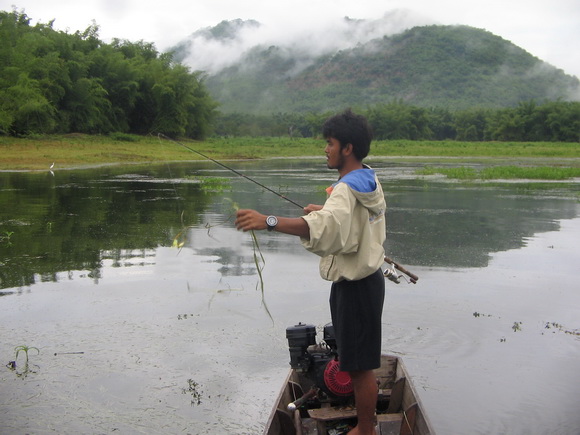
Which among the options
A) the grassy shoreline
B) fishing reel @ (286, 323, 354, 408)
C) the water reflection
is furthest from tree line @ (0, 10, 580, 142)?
fishing reel @ (286, 323, 354, 408)

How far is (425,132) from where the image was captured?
9462 centimetres

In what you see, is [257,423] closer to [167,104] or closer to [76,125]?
[76,125]

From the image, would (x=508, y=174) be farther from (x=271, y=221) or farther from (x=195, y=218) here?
(x=271, y=221)

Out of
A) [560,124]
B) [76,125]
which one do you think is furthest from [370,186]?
[560,124]

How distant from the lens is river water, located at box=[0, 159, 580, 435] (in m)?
5.21

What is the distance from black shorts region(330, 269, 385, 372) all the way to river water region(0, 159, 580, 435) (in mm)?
974

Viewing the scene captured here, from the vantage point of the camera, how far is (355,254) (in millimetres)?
3727

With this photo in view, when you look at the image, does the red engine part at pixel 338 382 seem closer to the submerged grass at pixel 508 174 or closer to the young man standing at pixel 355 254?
the young man standing at pixel 355 254

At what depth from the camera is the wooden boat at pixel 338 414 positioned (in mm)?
4133

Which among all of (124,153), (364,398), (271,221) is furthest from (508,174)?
(271,221)

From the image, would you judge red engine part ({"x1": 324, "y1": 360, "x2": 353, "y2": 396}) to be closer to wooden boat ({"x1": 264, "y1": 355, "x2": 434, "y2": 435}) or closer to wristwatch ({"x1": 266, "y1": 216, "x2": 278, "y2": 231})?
wooden boat ({"x1": 264, "y1": 355, "x2": 434, "y2": 435})

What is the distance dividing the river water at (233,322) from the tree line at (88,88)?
28851 mm

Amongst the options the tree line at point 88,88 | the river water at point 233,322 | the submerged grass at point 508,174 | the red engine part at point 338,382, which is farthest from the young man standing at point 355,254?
the tree line at point 88,88

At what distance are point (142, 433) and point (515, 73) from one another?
202714mm
